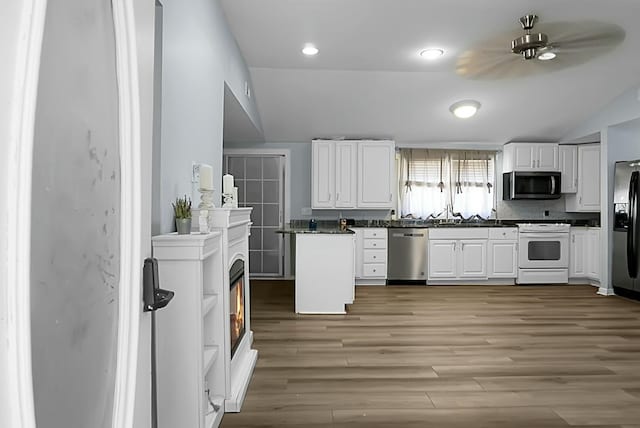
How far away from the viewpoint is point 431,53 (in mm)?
4648

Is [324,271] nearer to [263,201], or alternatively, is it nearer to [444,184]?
[263,201]

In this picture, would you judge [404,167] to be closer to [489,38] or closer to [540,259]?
[540,259]

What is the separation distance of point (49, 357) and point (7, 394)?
3.2 inches

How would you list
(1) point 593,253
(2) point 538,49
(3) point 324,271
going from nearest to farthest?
(2) point 538,49
(3) point 324,271
(1) point 593,253

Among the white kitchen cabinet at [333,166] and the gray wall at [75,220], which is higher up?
the white kitchen cabinet at [333,166]

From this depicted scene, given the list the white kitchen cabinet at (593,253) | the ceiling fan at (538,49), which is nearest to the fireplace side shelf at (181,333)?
the ceiling fan at (538,49)

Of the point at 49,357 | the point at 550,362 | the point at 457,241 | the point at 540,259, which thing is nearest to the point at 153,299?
the point at 49,357

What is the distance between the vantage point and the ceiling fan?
3.83 meters

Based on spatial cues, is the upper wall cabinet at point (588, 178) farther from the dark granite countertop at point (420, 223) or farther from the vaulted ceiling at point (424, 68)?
the vaulted ceiling at point (424, 68)

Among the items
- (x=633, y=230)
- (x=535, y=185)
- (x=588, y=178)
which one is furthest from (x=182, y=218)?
(x=588, y=178)

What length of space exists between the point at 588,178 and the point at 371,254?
3.49 meters

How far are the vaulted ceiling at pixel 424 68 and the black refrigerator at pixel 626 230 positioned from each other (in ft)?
3.47

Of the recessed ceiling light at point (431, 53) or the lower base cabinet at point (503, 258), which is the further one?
the lower base cabinet at point (503, 258)

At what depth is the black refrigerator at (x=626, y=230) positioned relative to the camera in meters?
5.50
